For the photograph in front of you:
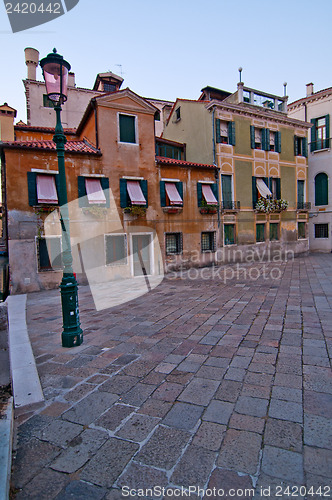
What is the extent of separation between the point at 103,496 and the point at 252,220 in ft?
56.9

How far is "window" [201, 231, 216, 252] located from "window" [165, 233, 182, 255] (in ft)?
5.71

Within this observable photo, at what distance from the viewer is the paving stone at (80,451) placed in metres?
2.29

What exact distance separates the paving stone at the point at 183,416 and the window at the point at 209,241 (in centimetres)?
1331

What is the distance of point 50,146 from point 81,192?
7.32ft

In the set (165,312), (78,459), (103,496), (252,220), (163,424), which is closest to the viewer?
(103,496)

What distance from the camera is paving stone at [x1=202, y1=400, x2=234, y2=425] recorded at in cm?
279

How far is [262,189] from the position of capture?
18156mm

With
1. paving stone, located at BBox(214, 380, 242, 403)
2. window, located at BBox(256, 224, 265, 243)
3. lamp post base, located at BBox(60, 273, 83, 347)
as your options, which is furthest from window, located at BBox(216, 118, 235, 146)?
paving stone, located at BBox(214, 380, 242, 403)

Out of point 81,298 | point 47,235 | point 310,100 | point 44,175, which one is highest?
point 310,100

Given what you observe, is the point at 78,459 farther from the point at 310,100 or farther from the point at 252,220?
the point at 310,100

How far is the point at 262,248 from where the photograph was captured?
60.1ft

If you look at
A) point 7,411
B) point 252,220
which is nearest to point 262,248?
point 252,220

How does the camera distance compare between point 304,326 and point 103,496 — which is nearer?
point 103,496

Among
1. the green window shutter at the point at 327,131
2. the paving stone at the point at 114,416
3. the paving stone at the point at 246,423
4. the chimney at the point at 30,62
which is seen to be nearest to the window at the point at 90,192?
the paving stone at the point at 114,416
